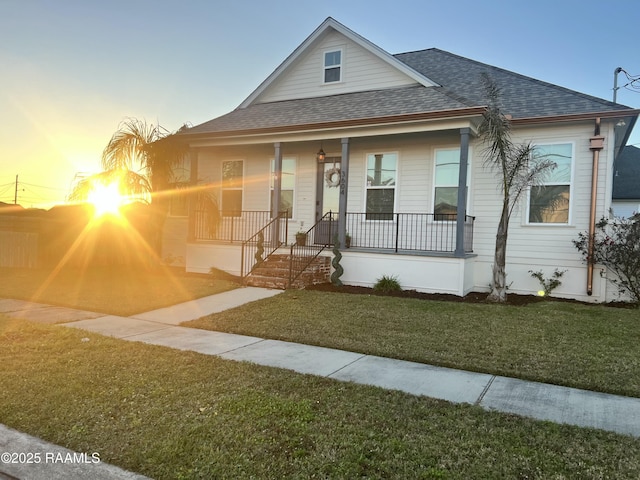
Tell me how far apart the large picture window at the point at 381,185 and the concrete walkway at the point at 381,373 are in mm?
5656

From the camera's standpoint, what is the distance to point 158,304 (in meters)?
7.61

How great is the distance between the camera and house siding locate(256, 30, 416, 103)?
11.6m

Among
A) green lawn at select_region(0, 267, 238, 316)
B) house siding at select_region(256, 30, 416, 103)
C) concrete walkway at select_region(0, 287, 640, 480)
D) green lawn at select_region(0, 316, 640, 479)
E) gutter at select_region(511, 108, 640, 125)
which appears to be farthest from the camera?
house siding at select_region(256, 30, 416, 103)

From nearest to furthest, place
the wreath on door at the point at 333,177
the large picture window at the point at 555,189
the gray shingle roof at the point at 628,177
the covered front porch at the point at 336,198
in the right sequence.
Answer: the large picture window at the point at 555,189 → the covered front porch at the point at 336,198 → the wreath on door at the point at 333,177 → the gray shingle roof at the point at 628,177

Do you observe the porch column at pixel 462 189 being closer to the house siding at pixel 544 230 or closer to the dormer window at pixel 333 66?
the house siding at pixel 544 230

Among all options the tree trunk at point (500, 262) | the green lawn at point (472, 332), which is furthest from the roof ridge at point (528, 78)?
the green lawn at point (472, 332)

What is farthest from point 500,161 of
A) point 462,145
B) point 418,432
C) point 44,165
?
point 44,165

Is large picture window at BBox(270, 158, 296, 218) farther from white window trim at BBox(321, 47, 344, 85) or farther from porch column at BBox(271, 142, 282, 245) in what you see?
white window trim at BBox(321, 47, 344, 85)

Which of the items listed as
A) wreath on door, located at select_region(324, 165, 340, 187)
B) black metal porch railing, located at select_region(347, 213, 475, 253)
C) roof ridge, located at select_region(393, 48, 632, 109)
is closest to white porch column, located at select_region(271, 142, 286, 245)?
wreath on door, located at select_region(324, 165, 340, 187)

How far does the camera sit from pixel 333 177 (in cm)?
1139

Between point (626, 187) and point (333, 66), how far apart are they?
55.6 feet

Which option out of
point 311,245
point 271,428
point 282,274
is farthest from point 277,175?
point 271,428

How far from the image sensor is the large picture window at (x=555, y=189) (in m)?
9.12

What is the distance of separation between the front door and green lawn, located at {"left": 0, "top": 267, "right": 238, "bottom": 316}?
9.28ft
